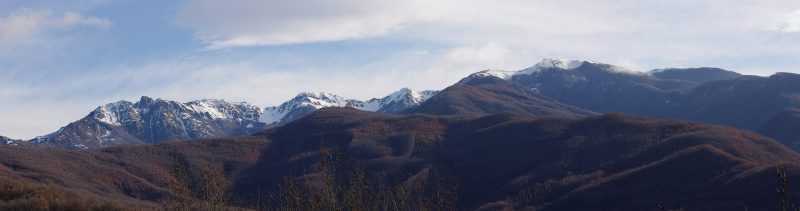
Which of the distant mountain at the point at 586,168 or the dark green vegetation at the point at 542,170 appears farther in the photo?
the dark green vegetation at the point at 542,170

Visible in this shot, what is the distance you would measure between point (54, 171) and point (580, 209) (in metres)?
95.7

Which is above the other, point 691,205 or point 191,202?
point 191,202

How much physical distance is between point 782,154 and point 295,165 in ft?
322

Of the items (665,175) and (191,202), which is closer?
(191,202)

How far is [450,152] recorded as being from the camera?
189750mm

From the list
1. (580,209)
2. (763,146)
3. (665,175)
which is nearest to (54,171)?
(580,209)

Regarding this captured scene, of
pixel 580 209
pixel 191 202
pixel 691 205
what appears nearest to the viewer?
pixel 191 202

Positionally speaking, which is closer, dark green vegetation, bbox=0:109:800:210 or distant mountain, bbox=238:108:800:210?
distant mountain, bbox=238:108:800:210

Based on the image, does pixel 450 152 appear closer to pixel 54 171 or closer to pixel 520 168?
pixel 520 168

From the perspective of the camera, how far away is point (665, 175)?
426 ft

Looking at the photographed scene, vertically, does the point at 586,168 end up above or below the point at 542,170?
above

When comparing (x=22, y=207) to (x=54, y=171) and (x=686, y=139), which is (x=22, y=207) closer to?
(x=54, y=171)

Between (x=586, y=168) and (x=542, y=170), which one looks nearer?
(x=586, y=168)

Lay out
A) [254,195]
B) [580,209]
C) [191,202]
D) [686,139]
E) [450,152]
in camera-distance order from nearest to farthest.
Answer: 1. [191,202]
2. [580,209]
3. [686,139]
4. [254,195]
5. [450,152]
